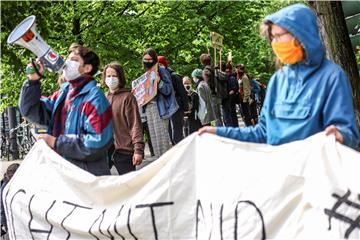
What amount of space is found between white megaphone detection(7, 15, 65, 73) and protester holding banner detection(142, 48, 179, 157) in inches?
189

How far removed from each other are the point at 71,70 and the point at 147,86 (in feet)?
15.9

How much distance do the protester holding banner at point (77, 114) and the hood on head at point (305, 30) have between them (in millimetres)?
1489

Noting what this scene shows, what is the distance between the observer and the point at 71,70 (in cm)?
488

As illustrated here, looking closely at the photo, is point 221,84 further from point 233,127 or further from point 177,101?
point 233,127

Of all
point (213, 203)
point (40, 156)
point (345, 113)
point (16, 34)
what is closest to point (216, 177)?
point (213, 203)

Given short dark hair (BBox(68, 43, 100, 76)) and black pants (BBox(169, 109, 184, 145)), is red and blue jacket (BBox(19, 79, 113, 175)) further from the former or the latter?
black pants (BBox(169, 109, 184, 145))

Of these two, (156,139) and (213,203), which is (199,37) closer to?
(156,139)

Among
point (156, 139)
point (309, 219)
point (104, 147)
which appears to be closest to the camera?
point (309, 219)

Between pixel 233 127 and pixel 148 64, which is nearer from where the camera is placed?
pixel 233 127

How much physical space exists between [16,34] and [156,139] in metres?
5.06

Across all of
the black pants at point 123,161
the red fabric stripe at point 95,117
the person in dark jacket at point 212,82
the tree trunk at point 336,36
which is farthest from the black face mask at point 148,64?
the red fabric stripe at point 95,117

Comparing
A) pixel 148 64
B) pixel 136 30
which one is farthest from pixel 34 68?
pixel 136 30

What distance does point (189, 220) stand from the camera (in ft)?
13.6

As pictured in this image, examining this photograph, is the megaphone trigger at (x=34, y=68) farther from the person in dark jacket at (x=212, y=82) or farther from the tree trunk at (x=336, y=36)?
the person in dark jacket at (x=212, y=82)
